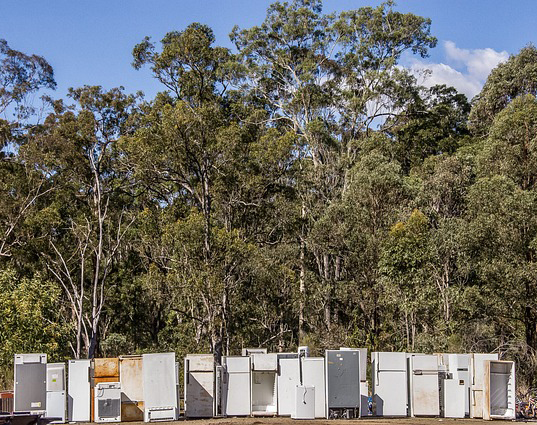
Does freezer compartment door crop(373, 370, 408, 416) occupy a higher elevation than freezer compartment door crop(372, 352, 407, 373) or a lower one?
lower

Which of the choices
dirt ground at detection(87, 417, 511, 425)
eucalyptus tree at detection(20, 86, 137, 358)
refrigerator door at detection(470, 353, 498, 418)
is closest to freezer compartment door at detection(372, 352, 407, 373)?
dirt ground at detection(87, 417, 511, 425)

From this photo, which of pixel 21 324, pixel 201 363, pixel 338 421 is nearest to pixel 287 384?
pixel 338 421

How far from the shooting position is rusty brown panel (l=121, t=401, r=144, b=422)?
21.5 metres

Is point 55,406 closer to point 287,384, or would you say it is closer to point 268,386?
point 268,386

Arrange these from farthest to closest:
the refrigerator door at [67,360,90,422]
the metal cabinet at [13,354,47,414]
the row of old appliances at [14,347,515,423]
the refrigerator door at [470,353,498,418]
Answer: the refrigerator door at [470,353,498,418] < the refrigerator door at [67,360,90,422] < the row of old appliances at [14,347,515,423] < the metal cabinet at [13,354,47,414]

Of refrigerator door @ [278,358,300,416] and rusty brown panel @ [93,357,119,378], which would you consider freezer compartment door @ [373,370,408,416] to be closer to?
refrigerator door @ [278,358,300,416]

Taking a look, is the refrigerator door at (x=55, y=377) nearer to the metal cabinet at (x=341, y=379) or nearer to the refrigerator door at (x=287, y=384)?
the refrigerator door at (x=287, y=384)

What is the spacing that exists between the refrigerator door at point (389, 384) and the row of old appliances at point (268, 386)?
0.10 ft

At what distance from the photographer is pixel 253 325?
134ft

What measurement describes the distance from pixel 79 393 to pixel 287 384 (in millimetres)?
5951

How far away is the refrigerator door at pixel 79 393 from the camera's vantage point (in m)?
21.4

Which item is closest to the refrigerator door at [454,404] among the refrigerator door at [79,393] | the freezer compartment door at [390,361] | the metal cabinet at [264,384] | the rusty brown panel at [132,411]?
the freezer compartment door at [390,361]

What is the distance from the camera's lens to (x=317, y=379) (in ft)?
70.9

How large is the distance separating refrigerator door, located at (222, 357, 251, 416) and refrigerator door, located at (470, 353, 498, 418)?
Result: 21.4 ft
